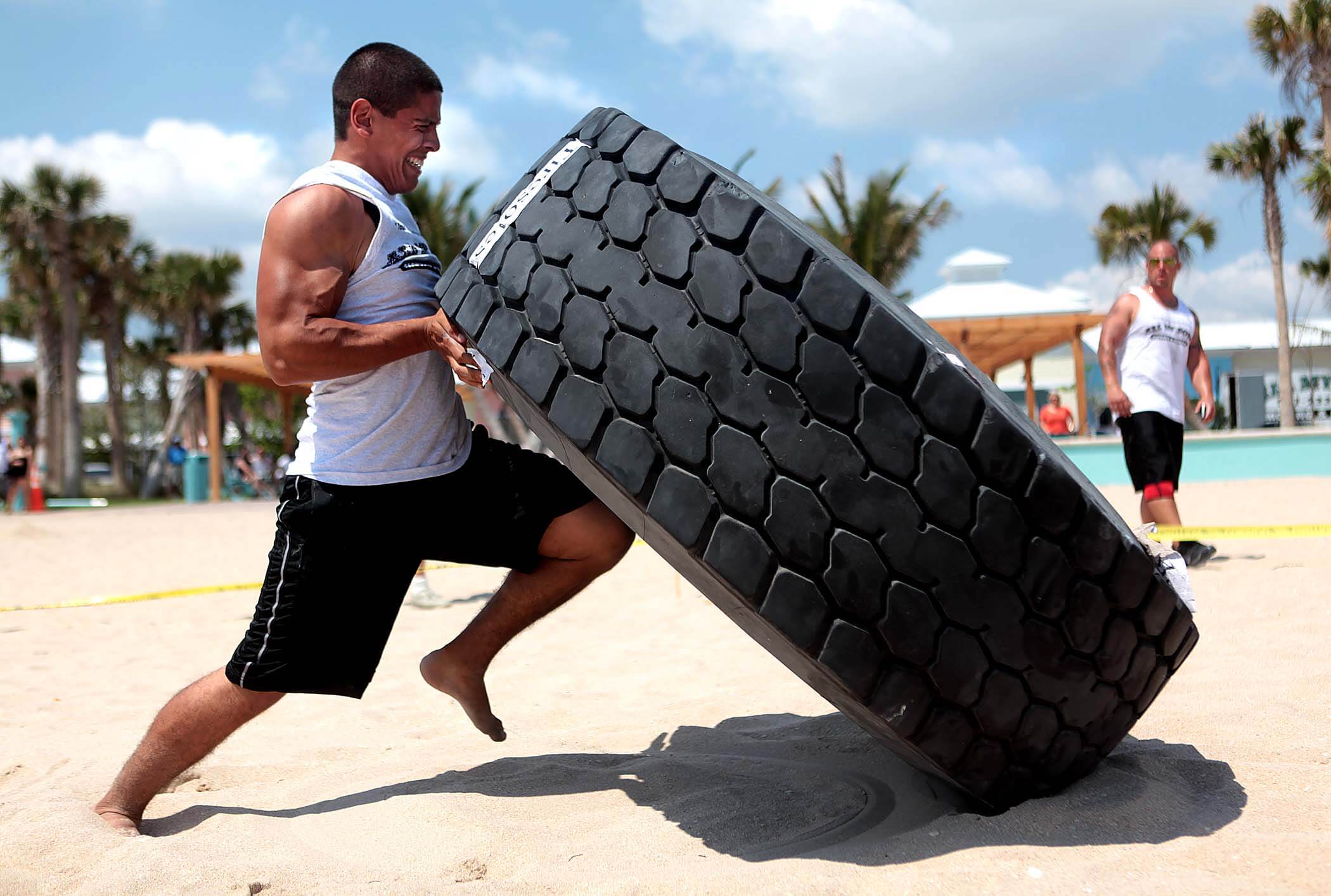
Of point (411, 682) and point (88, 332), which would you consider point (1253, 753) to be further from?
point (88, 332)

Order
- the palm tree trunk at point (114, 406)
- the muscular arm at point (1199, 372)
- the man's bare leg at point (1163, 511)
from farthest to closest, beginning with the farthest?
the palm tree trunk at point (114, 406) → the muscular arm at point (1199, 372) → the man's bare leg at point (1163, 511)

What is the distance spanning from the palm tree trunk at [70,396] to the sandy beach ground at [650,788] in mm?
30000

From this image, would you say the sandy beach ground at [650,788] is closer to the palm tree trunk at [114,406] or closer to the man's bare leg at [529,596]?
the man's bare leg at [529,596]

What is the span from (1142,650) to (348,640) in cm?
163

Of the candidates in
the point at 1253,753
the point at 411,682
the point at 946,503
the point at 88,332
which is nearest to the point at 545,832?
the point at 946,503

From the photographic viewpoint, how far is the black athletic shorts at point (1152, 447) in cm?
543

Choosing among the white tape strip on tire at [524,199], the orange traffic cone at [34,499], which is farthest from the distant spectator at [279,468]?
the white tape strip on tire at [524,199]

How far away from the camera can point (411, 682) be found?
4.08 m

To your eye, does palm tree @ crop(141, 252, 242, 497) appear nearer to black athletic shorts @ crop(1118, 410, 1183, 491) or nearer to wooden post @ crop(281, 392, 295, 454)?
wooden post @ crop(281, 392, 295, 454)

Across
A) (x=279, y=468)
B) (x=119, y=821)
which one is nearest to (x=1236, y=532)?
(x=119, y=821)

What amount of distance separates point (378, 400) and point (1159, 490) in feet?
14.4

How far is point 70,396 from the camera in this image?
3133cm

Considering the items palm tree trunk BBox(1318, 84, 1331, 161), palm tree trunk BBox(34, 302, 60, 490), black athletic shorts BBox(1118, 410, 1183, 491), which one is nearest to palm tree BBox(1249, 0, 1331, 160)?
palm tree trunk BBox(1318, 84, 1331, 161)

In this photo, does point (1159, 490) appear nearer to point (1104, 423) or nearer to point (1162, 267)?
point (1162, 267)
